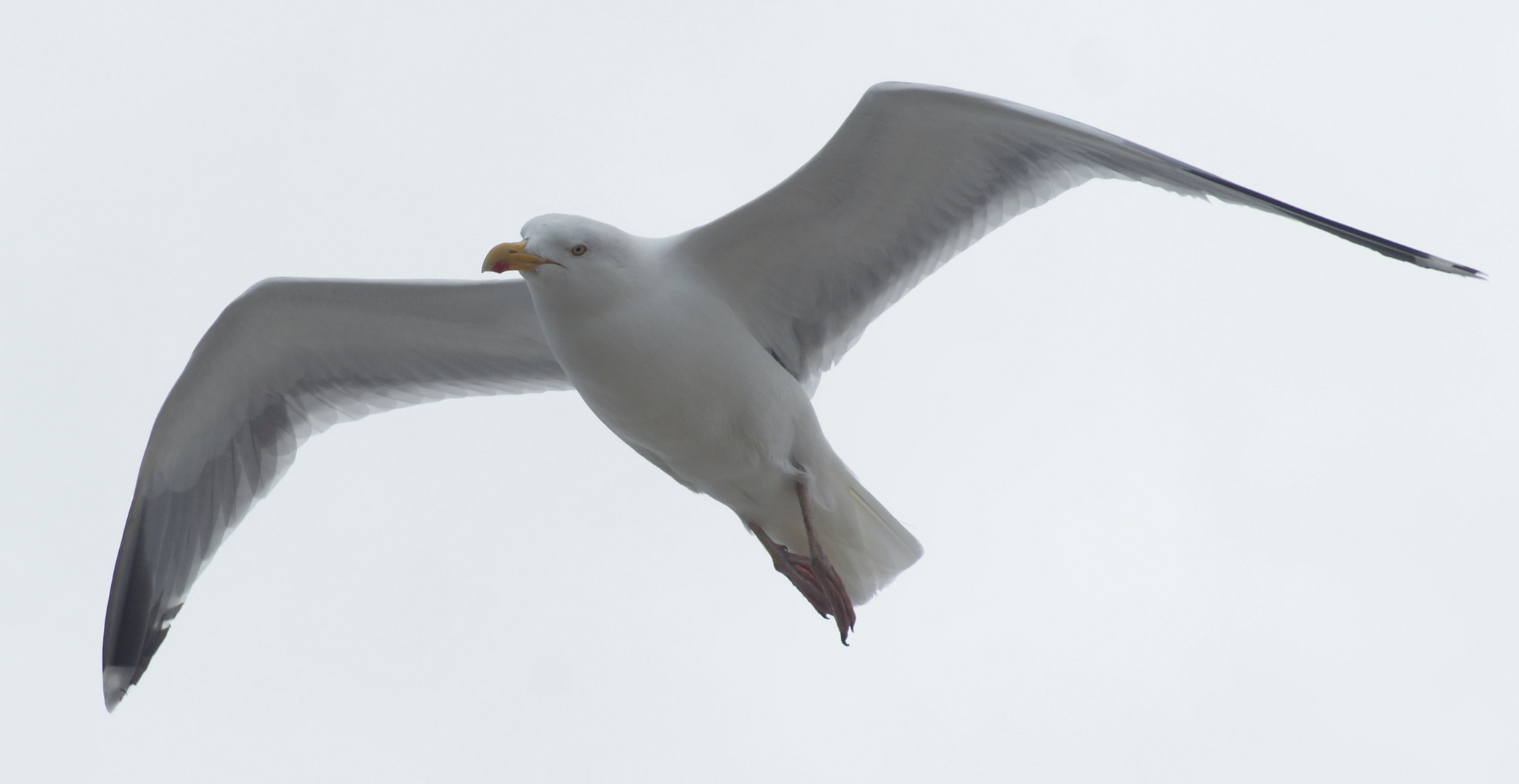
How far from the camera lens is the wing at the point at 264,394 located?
5.38m

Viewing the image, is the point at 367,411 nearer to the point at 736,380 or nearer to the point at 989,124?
the point at 736,380

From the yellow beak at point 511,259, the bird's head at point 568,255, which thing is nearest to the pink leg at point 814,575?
the bird's head at point 568,255

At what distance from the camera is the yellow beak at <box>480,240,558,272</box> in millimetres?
4289

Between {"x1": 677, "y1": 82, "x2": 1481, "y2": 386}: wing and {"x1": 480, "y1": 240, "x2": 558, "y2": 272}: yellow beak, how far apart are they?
2.02 ft

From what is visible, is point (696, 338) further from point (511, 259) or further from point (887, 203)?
point (887, 203)

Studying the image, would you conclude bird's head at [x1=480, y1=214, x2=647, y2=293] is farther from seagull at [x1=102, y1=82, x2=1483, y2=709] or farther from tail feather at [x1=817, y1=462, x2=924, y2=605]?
tail feather at [x1=817, y1=462, x2=924, y2=605]

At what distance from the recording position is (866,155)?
15.5ft

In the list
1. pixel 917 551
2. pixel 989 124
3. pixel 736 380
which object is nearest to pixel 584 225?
pixel 736 380

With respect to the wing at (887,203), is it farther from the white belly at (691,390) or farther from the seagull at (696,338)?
the white belly at (691,390)

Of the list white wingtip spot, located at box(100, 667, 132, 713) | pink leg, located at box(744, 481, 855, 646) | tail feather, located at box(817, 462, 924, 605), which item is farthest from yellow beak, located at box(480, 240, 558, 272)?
white wingtip spot, located at box(100, 667, 132, 713)

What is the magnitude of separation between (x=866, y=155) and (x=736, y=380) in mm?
803

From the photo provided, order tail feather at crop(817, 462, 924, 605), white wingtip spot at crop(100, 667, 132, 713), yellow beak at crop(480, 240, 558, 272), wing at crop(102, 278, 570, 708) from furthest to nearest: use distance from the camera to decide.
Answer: white wingtip spot at crop(100, 667, 132, 713)
wing at crop(102, 278, 570, 708)
tail feather at crop(817, 462, 924, 605)
yellow beak at crop(480, 240, 558, 272)

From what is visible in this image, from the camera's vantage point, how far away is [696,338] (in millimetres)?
4637

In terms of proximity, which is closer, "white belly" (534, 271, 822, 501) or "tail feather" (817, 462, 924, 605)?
"white belly" (534, 271, 822, 501)
